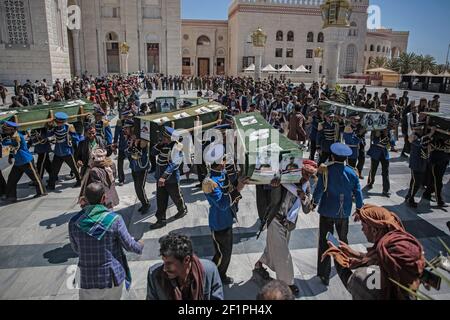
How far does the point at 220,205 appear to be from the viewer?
3.52m

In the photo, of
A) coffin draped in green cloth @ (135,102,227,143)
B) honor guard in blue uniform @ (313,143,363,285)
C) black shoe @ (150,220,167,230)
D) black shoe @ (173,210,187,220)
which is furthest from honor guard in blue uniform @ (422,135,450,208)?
black shoe @ (150,220,167,230)

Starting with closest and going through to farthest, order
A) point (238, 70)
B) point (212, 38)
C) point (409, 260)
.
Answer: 1. point (409, 260)
2. point (238, 70)
3. point (212, 38)

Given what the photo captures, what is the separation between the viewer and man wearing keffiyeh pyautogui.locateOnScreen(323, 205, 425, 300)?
6.69 ft

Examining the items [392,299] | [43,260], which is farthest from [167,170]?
[392,299]

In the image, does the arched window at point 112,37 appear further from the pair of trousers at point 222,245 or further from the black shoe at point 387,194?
the pair of trousers at point 222,245

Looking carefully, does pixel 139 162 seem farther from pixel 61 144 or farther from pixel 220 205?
Answer: pixel 220 205

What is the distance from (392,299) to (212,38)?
46836 millimetres

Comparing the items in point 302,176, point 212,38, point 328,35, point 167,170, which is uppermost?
point 212,38

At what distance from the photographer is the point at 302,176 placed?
374 cm

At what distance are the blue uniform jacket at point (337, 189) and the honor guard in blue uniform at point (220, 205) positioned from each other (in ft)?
3.13

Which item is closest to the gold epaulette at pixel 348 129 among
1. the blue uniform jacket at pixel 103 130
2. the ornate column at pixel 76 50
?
the blue uniform jacket at pixel 103 130

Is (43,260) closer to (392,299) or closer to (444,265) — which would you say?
(392,299)

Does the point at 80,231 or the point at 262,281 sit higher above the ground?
the point at 80,231

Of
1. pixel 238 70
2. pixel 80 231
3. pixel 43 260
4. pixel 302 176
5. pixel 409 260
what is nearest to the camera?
pixel 409 260
